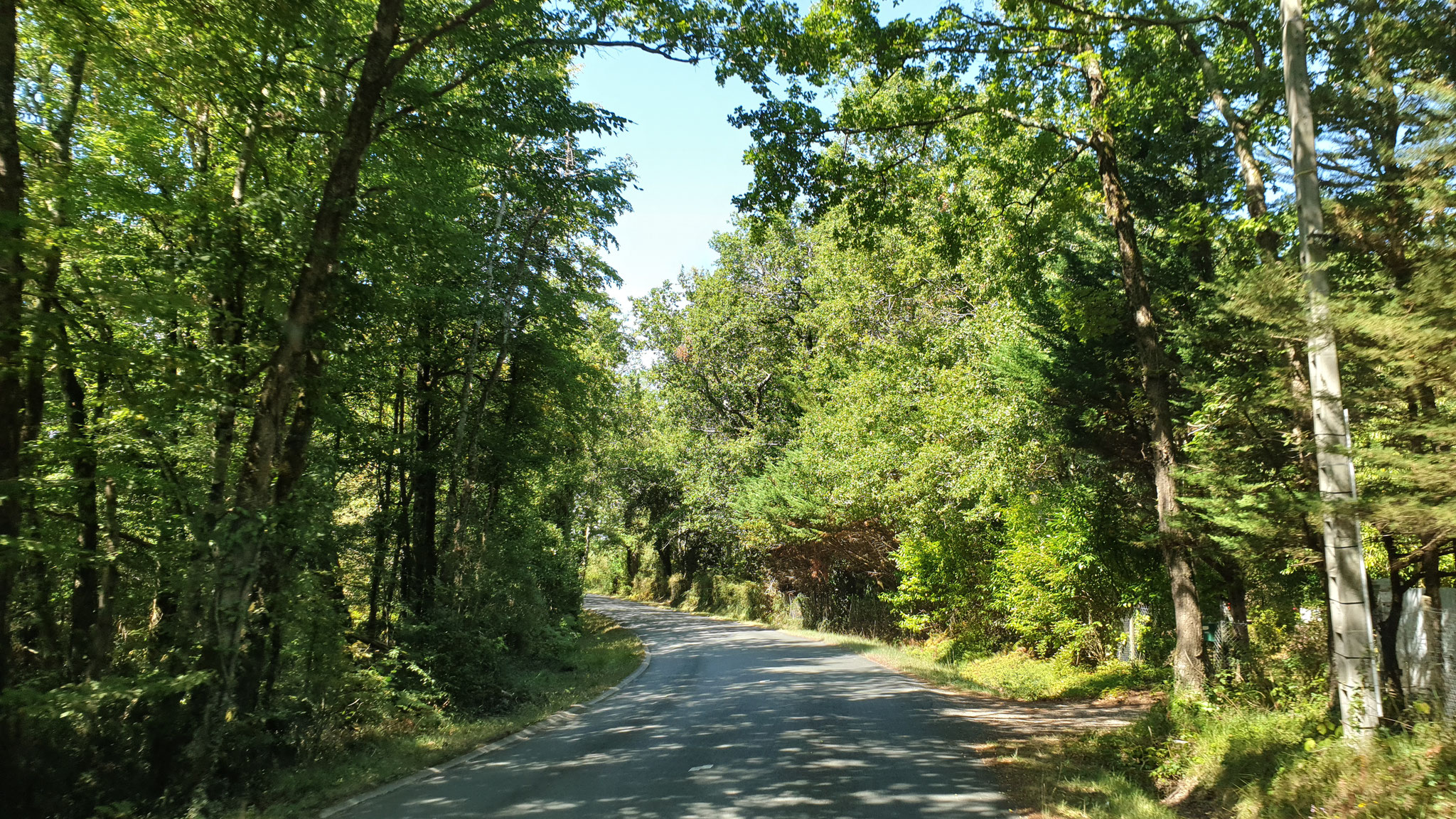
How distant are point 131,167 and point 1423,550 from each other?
1343 centimetres

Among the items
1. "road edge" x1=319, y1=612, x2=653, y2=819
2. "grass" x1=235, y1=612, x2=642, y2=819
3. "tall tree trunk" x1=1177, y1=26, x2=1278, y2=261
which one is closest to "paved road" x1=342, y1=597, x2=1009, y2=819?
"road edge" x1=319, y1=612, x2=653, y2=819

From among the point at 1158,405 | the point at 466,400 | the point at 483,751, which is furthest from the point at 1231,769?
the point at 466,400

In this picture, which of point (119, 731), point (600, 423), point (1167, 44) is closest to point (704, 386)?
point (600, 423)

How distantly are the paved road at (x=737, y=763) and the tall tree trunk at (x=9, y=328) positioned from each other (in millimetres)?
3755

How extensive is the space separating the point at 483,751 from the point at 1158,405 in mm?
9841

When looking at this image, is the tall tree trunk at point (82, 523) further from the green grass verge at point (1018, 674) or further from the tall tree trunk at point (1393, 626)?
the green grass verge at point (1018, 674)

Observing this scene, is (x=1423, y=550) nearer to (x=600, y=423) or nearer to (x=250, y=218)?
(x=250, y=218)

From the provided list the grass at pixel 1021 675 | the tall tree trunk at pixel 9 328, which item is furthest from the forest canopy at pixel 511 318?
the grass at pixel 1021 675

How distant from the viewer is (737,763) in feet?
28.5

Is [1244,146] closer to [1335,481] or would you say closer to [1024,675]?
[1335,481]

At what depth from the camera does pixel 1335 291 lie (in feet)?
21.5

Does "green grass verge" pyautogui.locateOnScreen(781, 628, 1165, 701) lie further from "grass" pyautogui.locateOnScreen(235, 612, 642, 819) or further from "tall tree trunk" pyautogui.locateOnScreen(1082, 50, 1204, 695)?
"grass" pyautogui.locateOnScreen(235, 612, 642, 819)

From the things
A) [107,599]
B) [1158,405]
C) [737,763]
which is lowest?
[737,763]

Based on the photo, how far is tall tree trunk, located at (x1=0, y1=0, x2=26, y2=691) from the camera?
21.8 ft
